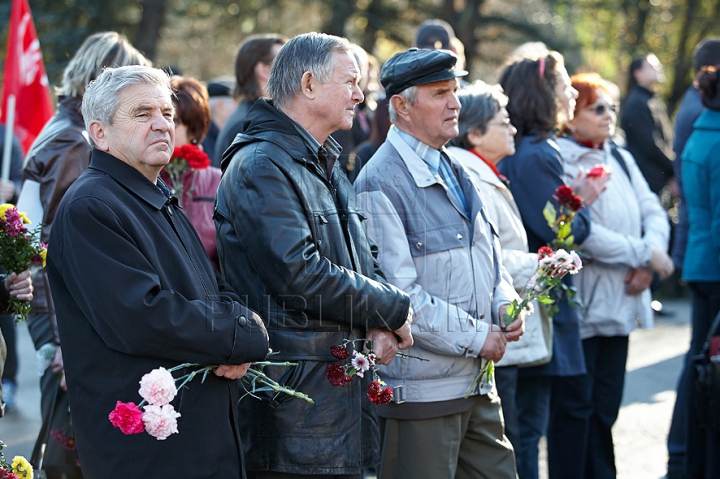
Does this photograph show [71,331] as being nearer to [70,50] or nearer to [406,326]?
[406,326]

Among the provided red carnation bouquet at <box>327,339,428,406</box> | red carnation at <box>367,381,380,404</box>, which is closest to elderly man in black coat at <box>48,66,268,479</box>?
red carnation bouquet at <box>327,339,428,406</box>

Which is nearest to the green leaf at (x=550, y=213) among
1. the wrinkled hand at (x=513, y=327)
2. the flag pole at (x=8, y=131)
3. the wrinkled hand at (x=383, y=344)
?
the wrinkled hand at (x=513, y=327)

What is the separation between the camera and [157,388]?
8.56 ft

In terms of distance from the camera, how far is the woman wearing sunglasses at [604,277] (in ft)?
16.6

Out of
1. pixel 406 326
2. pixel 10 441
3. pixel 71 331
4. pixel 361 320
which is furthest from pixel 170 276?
pixel 10 441

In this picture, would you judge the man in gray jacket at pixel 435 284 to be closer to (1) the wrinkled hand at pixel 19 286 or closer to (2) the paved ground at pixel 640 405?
(1) the wrinkled hand at pixel 19 286

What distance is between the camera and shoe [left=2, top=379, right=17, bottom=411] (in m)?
6.79

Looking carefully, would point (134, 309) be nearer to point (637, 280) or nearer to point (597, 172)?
point (597, 172)

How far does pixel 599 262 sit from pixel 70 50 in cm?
1114

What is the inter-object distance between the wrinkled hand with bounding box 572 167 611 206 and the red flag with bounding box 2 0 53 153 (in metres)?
4.22

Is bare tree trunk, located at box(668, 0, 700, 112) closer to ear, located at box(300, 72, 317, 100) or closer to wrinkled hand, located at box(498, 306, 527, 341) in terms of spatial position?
wrinkled hand, located at box(498, 306, 527, 341)

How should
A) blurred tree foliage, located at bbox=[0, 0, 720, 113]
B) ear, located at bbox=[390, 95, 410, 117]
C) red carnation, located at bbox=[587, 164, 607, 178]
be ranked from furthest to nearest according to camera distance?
blurred tree foliage, located at bbox=[0, 0, 720, 113], red carnation, located at bbox=[587, 164, 607, 178], ear, located at bbox=[390, 95, 410, 117]

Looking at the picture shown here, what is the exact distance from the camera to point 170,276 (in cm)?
287

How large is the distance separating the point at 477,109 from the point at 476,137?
0.15 meters
